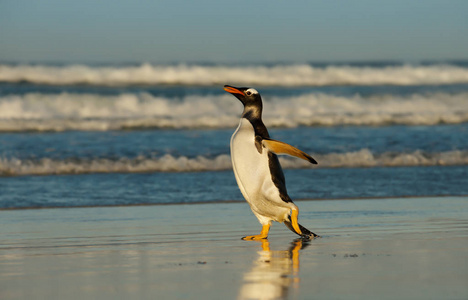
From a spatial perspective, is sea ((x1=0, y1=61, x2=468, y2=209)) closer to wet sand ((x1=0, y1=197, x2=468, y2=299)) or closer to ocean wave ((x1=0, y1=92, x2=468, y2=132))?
ocean wave ((x1=0, y1=92, x2=468, y2=132))

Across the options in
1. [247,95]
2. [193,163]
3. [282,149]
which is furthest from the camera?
[193,163]

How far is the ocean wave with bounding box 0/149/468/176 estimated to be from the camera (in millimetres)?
10898

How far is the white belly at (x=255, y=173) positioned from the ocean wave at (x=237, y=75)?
60.6 feet

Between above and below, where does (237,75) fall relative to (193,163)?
above

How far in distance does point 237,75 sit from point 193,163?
15363 mm

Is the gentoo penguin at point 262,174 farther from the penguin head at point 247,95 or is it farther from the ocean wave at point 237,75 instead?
the ocean wave at point 237,75

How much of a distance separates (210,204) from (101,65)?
58.6 feet

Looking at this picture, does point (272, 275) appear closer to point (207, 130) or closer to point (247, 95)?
point (247, 95)

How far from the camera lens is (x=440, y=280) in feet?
12.0

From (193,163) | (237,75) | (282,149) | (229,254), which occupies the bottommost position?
A: (229,254)

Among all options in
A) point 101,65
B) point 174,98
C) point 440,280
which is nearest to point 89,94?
point 174,98

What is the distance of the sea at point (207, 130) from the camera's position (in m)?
9.28

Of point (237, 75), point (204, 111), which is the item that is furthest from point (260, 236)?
point (237, 75)

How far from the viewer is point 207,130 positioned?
53.2 ft
